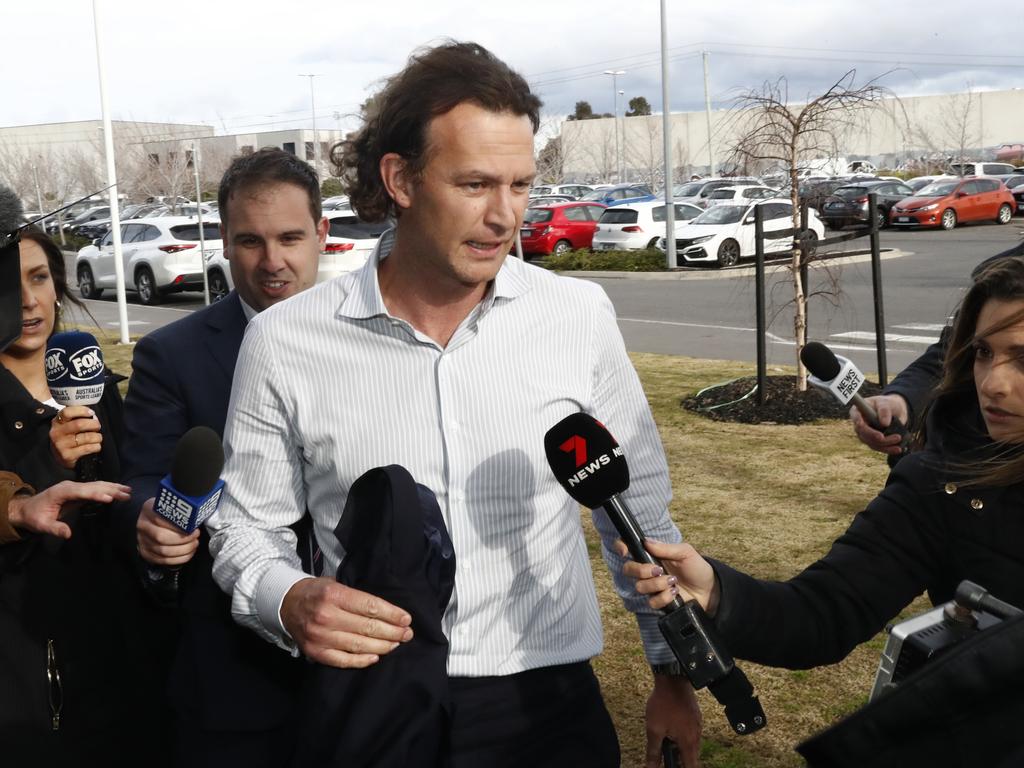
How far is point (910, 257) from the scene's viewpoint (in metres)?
28.0

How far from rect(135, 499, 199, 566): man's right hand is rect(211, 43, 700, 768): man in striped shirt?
2.8 inches

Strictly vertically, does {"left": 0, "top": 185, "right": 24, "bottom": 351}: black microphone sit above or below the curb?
above

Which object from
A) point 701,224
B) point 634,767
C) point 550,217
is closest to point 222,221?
point 634,767

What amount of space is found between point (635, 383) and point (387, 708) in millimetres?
1054

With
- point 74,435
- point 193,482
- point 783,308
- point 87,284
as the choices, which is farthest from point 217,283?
point 193,482

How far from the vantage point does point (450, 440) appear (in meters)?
2.53

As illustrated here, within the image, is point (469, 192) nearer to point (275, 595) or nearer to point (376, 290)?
point (376, 290)

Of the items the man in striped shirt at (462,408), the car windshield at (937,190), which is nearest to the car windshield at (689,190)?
the car windshield at (937,190)

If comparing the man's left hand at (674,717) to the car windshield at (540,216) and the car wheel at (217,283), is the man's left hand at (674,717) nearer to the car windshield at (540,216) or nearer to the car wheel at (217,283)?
the car wheel at (217,283)

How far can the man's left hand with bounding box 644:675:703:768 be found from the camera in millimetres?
2804

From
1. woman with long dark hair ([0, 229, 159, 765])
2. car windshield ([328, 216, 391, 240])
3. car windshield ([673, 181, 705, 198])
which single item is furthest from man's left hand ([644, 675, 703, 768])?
car windshield ([673, 181, 705, 198])

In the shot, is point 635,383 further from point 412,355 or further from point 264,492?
point 264,492

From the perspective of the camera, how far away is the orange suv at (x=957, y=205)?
35094 mm

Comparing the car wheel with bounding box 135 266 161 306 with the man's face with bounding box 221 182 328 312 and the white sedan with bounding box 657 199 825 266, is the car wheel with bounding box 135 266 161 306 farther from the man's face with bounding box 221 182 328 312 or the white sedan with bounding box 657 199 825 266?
the man's face with bounding box 221 182 328 312
